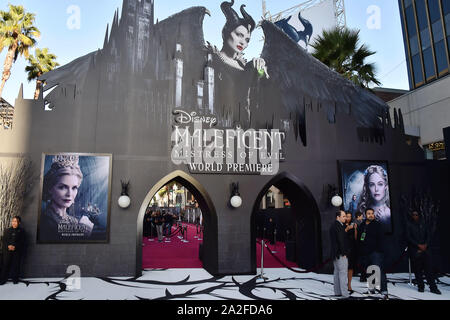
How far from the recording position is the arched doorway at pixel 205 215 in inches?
340

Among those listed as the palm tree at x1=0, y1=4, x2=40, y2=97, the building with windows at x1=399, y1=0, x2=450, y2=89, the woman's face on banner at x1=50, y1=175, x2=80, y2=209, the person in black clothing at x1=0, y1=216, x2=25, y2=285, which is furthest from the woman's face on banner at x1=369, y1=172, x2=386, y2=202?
the palm tree at x1=0, y1=4, x2=40, y2=97

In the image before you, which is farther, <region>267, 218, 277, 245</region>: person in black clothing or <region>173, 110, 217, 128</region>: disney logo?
<region>267, 218, 277, 245</region>: person in black clothing

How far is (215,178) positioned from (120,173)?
2537mm

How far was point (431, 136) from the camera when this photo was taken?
1316 cm

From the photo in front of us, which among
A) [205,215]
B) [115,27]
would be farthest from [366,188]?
[115,27]

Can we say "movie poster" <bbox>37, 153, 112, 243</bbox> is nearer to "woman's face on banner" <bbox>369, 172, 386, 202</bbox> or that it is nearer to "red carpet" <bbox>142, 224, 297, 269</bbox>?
"red carpet" <bbox>142, 224, 297, 269</bbox>

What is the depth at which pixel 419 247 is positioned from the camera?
7.36 m

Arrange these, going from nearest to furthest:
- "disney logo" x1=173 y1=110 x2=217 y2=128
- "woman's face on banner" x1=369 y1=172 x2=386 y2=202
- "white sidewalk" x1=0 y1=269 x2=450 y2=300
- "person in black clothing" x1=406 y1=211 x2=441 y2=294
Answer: "white sidewalk" x1=0 y1=269 x2=450 y2=300
"person in black clothing" x1=406 y1=211 x2=441 y2=294
"disney logo" x1=173 y1=110 x2=217 y2=128
"woman's face on banner" x1=369 y1=172 x2=386 y2=202

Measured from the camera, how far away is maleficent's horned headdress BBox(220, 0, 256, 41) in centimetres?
1012

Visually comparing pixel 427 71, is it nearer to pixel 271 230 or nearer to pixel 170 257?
pixel 271 230

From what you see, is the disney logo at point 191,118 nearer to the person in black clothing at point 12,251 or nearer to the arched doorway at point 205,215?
the arched doorway at point 205,215

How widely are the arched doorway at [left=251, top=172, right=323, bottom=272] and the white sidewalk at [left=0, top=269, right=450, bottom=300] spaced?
86 centimetres

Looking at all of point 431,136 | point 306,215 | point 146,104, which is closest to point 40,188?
point 146,104

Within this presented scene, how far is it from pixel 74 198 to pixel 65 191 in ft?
0.95
